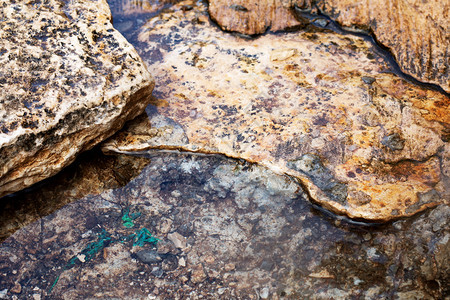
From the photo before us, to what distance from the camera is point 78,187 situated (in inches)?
99.6

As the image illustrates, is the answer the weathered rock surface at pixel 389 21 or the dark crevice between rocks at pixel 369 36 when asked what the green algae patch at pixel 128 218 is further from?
the dark crevice between rocks at pixel 369 36

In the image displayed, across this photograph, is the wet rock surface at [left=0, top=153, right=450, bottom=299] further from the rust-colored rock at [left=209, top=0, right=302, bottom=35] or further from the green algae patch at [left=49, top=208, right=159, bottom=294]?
the rust-colored rock at [left=209, top=0, right=302, bottom=35]

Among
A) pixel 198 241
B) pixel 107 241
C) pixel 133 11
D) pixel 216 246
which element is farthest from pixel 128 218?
pixel 133 11

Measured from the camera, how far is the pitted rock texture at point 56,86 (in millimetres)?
2146

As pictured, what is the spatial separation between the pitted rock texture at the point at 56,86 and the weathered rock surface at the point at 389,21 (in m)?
1.17

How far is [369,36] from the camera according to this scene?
10.4ft

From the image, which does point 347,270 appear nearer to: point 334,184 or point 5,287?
point 334,184

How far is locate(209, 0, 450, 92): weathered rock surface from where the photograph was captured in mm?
2856

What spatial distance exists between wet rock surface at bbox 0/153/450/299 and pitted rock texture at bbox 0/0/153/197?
0.40m

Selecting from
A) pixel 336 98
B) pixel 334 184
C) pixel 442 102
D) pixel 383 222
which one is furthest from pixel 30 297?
pixel 442 102

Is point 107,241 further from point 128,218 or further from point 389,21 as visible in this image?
point 389,21

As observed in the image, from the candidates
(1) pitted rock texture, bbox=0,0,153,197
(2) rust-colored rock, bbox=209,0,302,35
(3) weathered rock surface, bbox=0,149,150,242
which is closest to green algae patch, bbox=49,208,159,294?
(3) weathered rock surface, bbox=0,149,150,242

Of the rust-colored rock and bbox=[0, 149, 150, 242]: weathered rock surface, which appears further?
the rust-colored rock

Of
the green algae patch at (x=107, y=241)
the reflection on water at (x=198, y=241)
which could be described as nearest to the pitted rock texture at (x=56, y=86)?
the reflection on water at (x=198, y=241)
